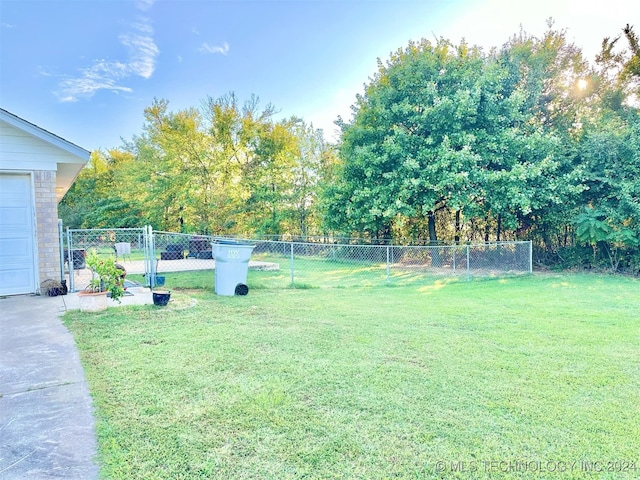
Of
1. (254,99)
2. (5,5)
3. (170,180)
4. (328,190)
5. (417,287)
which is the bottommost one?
(417,287)

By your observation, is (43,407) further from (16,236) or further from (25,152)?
(25,152)

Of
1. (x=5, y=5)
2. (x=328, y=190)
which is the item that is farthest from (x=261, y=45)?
(x=5, y=5)

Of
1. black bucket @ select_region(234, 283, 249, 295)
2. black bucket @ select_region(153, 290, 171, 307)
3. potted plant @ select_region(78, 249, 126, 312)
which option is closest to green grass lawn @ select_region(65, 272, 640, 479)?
potted plant @ select_region(78, 249, 126, 312)

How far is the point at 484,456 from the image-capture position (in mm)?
2105

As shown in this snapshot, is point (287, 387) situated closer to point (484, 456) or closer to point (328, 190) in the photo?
point (484, 456)

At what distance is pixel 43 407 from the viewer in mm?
2693

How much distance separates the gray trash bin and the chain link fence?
0.71 metres

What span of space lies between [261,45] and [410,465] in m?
13.9

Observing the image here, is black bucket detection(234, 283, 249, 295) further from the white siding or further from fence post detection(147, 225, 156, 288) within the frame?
the white siding

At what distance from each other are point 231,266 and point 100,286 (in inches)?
92.4

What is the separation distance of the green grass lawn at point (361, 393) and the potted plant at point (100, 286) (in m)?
0.24

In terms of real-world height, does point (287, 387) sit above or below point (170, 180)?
below

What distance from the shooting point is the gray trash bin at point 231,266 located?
7.32 m

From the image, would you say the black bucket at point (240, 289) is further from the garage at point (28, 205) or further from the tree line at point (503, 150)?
the tree line at point (503, 150)
